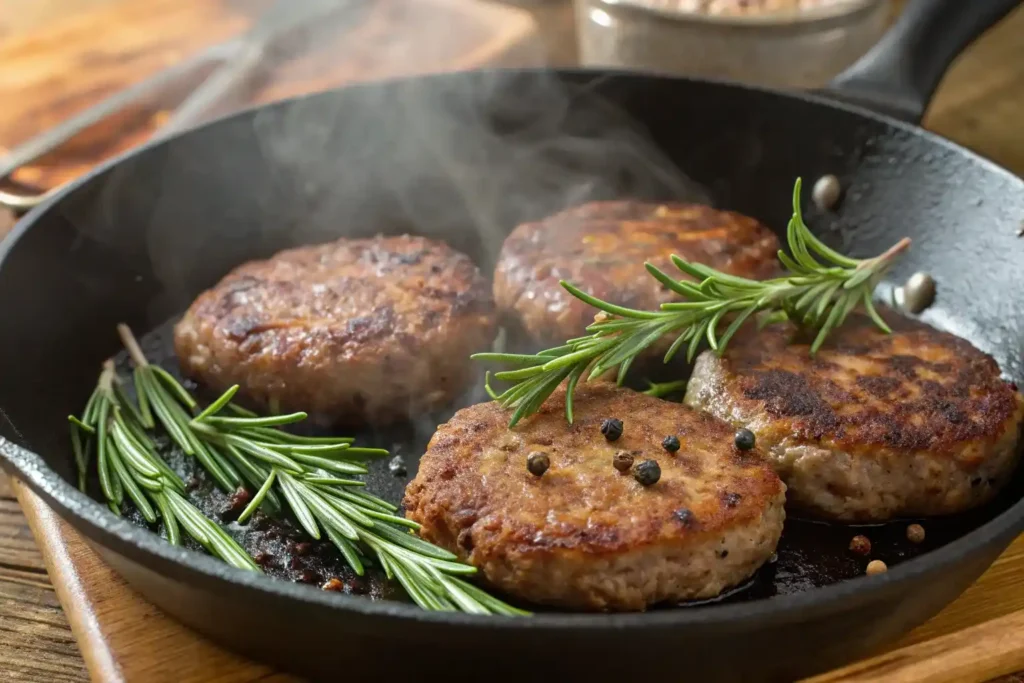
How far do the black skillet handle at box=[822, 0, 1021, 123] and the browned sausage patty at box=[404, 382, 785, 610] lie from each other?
119 centimetres

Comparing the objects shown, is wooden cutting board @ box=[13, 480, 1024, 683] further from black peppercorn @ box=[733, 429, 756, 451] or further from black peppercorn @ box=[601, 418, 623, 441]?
black peppercorn @ box=[601, 418, 623, 441]

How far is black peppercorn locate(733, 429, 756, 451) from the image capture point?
179cm

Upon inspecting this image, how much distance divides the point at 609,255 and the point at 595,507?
89 cm

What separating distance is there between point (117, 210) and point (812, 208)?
6.10ft

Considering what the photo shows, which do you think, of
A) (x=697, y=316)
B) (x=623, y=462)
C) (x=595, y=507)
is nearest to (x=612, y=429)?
(x=623, y=462)

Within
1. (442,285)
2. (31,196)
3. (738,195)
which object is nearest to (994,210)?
(738,195)

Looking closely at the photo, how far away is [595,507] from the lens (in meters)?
1.61

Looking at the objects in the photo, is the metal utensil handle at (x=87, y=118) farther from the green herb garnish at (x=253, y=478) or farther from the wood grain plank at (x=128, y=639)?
the wood grain plank at (x=128, y=639)

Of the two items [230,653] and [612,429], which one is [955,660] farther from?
[230,653]

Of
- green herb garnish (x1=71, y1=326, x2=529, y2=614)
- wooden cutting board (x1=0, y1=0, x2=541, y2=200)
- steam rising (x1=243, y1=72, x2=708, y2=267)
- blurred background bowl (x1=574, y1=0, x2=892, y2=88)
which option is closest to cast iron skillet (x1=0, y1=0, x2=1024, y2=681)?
steam rising (x1=243, y1=72, x2=708, y2=267)

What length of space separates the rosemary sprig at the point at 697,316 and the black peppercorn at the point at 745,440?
199mm

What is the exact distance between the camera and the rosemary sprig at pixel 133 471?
1.73 metres

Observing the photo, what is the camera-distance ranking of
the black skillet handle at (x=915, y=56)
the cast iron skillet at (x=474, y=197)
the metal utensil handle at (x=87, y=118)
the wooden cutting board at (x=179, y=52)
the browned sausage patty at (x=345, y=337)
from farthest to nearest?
the wooden cutting board at (x=179, y=52)
the metal utensil handle at (x=87, y=118)
the black skillet handle at (x=915, y=56)
the browned sausage patty at (x=345, y=337)
the cast iron skillet at (x=474, y=197)

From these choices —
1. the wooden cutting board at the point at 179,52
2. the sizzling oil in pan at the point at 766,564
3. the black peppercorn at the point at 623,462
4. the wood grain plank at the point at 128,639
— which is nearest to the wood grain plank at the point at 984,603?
the sizzling oil in pan at the point at 766,564
